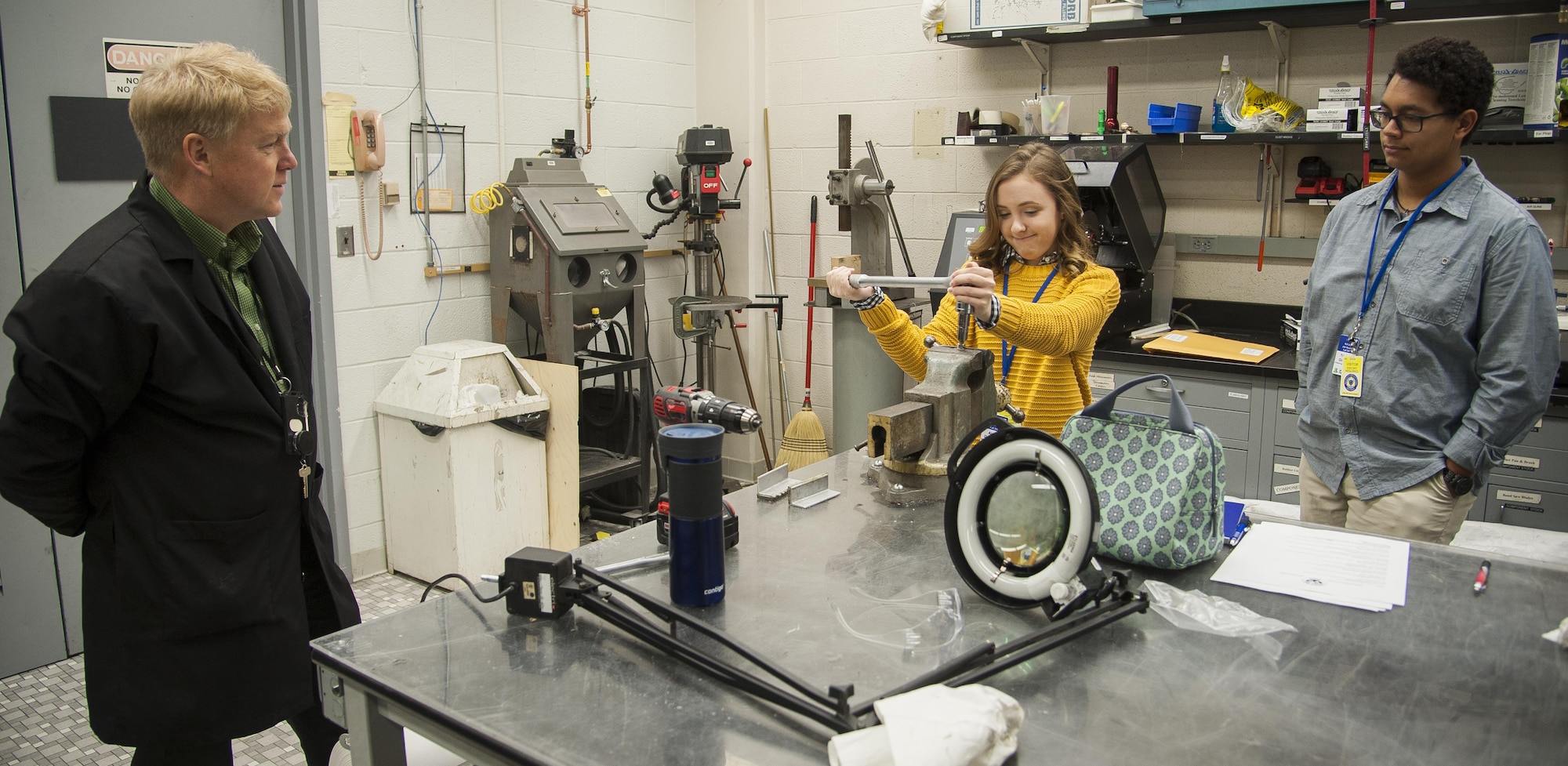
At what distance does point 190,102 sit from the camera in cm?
160

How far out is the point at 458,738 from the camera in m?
1.20

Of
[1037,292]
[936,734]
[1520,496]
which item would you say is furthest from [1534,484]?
[936,734]

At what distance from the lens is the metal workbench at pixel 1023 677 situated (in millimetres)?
1134

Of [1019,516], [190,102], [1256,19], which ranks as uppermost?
[1256,19]

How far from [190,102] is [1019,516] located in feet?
4.59

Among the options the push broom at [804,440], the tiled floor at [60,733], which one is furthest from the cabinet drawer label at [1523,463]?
the tiled floor at [60,733]

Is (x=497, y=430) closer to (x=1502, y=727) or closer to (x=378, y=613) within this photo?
(x=378, y=613)

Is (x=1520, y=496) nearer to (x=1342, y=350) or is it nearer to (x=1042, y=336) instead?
(x=1342, y=350)

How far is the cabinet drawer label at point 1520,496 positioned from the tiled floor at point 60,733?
10.1 feet

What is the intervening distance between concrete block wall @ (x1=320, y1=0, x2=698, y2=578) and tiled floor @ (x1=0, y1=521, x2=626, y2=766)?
3.16ft

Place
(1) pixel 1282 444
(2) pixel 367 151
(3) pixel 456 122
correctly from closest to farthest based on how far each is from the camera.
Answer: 1. (1) pixel 1282 444
2. (2) pixel 367 151
3. (3) pixel 456 122

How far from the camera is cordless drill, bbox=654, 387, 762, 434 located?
1.62 meters

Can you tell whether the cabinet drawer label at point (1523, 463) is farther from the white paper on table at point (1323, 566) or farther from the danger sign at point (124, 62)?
the danger sign at point (124, 62)

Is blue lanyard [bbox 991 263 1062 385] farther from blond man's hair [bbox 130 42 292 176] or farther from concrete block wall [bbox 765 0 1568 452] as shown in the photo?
concrete block wall [bbox 765 0 1568 452]
